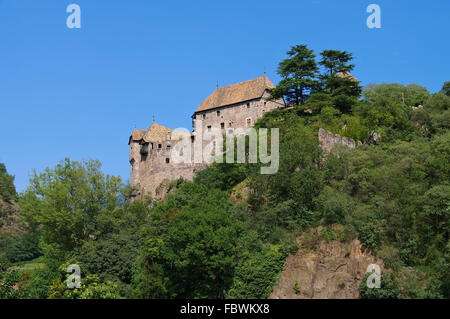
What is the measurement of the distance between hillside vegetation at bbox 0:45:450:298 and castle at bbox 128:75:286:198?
24.9ft

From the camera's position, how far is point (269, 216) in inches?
1407

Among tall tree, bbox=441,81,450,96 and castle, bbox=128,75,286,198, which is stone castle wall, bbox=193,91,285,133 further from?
tall tree, bbox=441,81,450,96

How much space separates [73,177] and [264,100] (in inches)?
927

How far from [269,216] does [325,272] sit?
18.8ft

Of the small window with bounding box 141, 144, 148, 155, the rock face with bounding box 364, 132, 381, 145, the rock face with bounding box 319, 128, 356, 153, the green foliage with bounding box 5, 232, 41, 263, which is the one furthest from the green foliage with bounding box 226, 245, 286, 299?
the green foliage with bounding box 5, 232, 41, 263

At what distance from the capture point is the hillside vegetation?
30.9m

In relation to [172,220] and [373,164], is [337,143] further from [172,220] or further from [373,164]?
[172,220]

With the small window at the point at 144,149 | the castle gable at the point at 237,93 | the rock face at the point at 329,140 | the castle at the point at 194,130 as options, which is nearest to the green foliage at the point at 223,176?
the rock face at the point at 329,140

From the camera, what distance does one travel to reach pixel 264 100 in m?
58.2

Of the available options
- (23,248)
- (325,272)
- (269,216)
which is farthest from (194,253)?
(23,248)

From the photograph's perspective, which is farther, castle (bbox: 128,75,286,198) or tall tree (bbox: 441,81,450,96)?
tall tree (bbox: 441,81,450,96)

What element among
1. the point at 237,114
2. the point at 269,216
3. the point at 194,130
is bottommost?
the point at 269,216

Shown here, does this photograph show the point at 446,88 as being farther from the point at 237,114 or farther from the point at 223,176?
the point at 223,176
